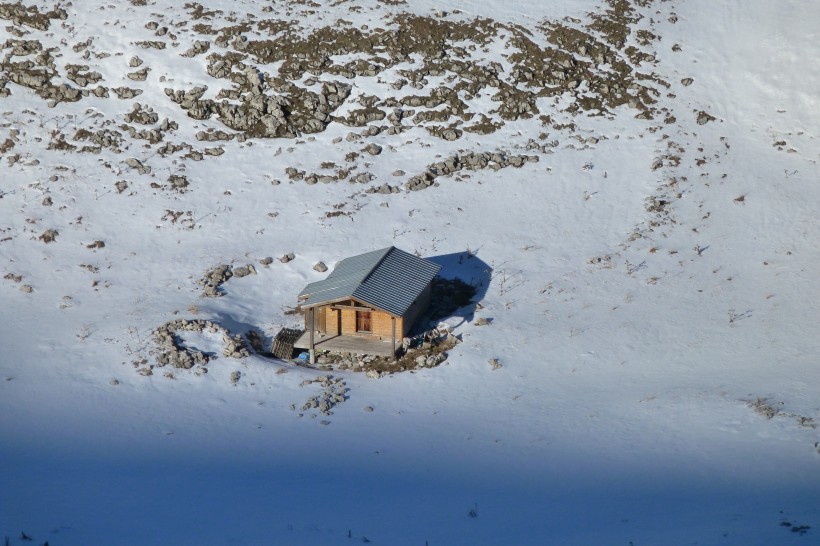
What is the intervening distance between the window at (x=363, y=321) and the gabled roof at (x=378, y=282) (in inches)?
53.7

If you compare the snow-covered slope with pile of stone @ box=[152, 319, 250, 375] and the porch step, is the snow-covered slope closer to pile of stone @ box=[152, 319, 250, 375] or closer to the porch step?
pile of stone @ box=[152, 319, 250, 375]

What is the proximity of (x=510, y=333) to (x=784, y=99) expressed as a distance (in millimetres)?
23875

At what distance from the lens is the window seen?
3150 cm

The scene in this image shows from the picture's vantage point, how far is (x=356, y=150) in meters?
41.8

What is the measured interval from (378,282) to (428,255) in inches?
231

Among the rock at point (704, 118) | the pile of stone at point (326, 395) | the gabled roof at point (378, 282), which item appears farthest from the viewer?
the rock at point (704, 118)

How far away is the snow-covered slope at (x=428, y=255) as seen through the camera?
75.3ft

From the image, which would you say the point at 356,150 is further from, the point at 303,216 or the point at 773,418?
the point at 773,418

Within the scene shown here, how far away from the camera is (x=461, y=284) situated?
1367 inches

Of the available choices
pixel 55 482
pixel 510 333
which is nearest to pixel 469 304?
pixel 510 333

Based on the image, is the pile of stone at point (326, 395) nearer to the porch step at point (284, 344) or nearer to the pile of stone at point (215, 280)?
the porch step at point (284, 344)

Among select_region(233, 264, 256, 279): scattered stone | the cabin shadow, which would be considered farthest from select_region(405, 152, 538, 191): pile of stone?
select_region(233, 264, 256, 279): scattered stone

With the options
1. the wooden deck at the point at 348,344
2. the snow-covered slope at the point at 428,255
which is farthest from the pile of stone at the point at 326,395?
the wooden deck at the point at 348,344

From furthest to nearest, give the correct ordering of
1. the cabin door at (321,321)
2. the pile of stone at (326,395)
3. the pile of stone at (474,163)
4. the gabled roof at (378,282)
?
the pile of stone at (474,163)
the cabin door at (321,321)
the gabled roof at (378,282)
the pile of stone at (326,395)
